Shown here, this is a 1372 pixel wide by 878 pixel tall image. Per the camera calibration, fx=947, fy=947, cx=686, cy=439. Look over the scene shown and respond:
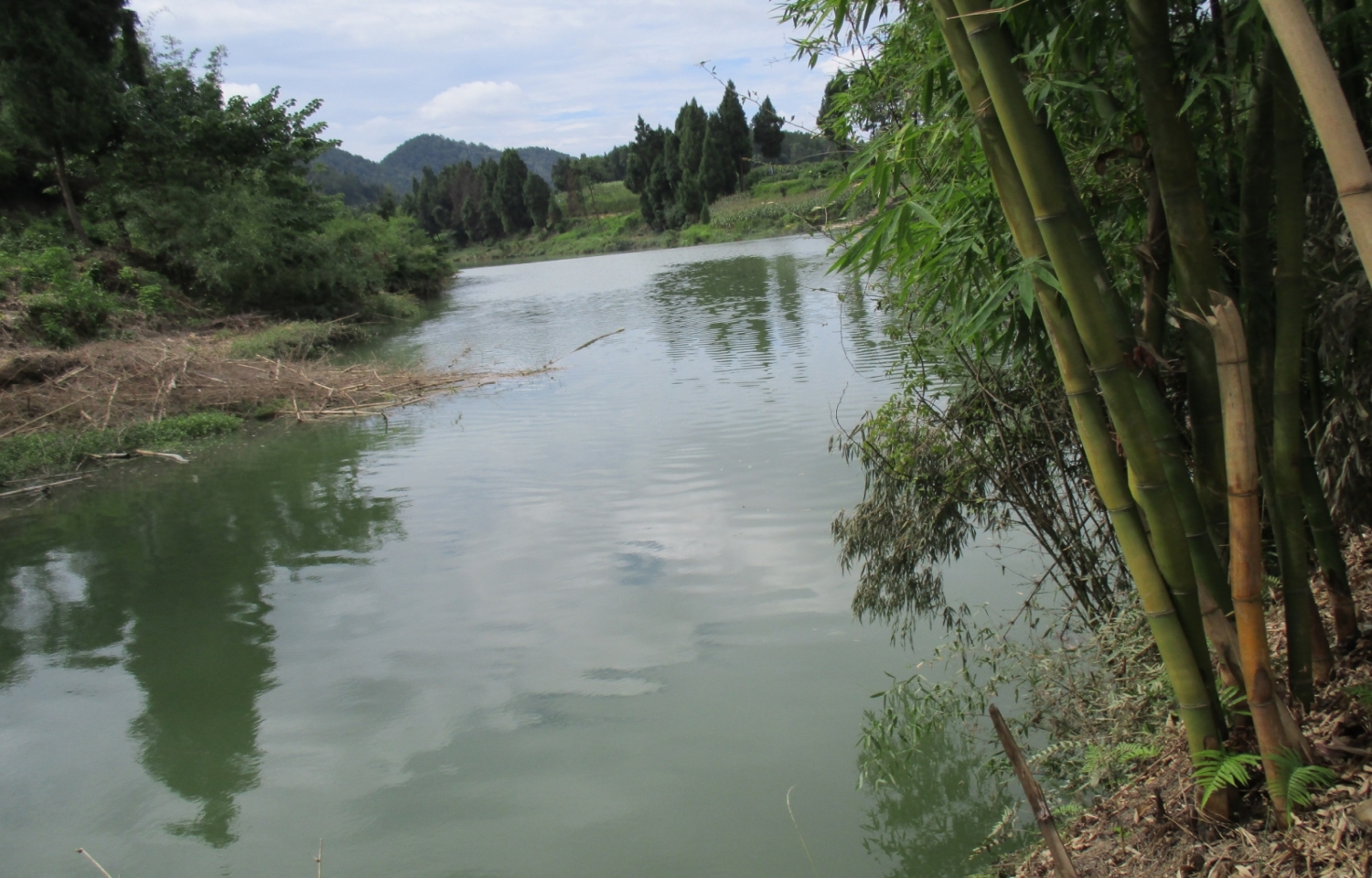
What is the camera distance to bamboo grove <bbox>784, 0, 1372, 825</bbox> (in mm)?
1972

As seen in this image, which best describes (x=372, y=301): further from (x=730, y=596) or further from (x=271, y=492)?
(x=730, y=596)

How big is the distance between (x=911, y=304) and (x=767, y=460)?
4.39 m

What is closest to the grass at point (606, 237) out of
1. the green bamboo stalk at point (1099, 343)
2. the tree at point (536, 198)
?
the tree at point (536, 198)

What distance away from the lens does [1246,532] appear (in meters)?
1.94

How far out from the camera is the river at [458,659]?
3.92 metres

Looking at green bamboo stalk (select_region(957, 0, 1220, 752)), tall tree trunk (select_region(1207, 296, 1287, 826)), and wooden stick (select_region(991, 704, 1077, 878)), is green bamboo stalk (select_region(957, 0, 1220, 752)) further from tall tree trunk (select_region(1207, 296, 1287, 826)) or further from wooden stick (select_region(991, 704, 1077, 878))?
wooden stick (select_region(991, 704, 1077, 878))

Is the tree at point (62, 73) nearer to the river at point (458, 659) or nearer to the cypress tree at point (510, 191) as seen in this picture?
the river at point (458, 659)

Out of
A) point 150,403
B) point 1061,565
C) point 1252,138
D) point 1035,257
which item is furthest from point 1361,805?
point 150,403

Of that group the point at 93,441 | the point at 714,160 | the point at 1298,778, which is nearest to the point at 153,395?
the point at 93,441

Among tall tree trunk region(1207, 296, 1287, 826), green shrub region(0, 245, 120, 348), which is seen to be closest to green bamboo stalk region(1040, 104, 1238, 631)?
tall tree trunk region(1207, 296, 1287, 826)

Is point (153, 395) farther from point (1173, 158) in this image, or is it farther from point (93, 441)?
point (1173, 158)

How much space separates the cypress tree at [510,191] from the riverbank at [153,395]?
69271 mm

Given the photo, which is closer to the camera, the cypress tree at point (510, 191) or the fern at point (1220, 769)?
the fern at point (1220, 769)

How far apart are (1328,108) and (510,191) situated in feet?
279
